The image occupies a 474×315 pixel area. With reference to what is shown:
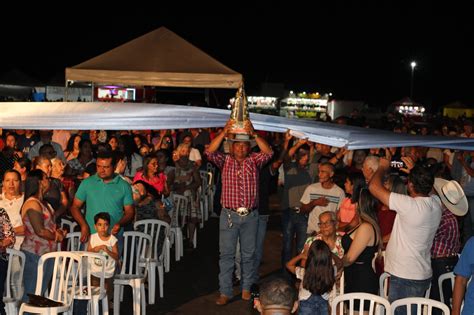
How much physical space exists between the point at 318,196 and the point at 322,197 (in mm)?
76

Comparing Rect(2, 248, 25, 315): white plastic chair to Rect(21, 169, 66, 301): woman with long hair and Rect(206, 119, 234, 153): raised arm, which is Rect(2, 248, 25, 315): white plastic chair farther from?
Rect(206, 119, 234, 153): raised arm

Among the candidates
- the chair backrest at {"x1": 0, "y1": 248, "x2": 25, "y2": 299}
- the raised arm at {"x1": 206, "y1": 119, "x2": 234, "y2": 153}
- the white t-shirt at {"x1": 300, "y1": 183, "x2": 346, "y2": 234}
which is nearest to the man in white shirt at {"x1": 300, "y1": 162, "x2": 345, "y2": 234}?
the white t-shirt at {"x1": 300, "y1": 183, "x2": 346, "y2": 234}

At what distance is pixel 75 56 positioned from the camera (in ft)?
210

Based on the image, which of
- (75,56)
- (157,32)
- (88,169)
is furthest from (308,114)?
(88,169)

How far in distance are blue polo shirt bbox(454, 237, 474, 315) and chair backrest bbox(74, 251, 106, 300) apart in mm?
3419

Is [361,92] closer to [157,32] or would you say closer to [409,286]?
[157,32]

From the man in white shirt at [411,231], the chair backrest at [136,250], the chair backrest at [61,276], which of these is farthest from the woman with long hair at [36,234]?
the man in white shirt at [411,231]

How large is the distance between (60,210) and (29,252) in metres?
1.84

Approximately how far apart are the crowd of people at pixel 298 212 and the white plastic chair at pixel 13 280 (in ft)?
0.59

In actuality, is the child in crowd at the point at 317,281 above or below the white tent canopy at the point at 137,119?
below

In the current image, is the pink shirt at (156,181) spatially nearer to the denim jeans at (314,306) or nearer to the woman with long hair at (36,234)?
the woman with long hair at (36,234)

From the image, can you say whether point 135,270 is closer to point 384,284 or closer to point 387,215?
point 387,215

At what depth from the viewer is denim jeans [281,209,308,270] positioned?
10211 mm

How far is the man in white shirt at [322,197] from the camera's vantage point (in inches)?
370
